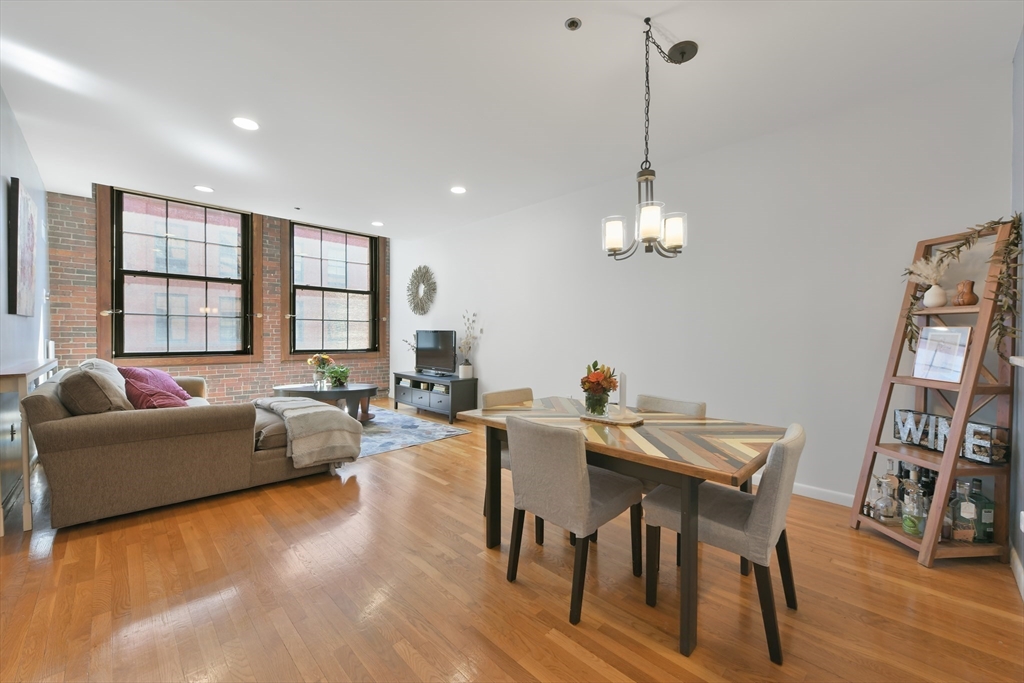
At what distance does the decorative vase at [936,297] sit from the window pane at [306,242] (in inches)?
268

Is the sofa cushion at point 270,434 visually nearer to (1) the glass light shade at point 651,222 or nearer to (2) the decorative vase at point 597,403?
(2) the decorative vase at point 597,403

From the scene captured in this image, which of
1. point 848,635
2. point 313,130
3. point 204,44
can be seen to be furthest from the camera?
point 313,130

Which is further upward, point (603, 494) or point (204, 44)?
point (204, 44)

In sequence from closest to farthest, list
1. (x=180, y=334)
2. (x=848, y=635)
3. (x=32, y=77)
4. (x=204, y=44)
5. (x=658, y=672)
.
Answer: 1. (x=658, y=672)
2. (x=848, y=635)
3. (x=204, y=44)
4. (x=32, y=77)
5. (x=180, y=334)

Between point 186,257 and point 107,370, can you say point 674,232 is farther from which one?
point 186,257

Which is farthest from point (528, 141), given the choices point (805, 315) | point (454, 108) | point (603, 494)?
point (603, 494)

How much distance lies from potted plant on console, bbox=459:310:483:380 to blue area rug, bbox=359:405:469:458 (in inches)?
29.6

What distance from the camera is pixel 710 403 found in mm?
3457

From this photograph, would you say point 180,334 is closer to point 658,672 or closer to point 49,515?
point 49,515

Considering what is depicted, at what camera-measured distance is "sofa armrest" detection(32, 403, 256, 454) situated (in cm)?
239

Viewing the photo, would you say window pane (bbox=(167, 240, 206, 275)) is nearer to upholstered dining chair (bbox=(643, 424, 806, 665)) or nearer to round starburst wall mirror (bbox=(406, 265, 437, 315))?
round starburst wall mirror (bbox=(406, 265, 437, 315))

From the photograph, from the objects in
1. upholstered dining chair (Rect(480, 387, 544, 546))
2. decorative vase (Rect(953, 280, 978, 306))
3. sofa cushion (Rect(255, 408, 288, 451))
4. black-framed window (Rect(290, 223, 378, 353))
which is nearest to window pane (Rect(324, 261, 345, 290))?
black-framed window (Rect(290, 223, 378, 353))

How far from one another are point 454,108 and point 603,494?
8.28ft

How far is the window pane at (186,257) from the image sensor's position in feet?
17.1
